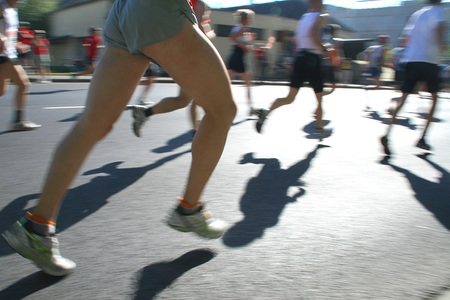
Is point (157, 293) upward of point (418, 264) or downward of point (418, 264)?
upward

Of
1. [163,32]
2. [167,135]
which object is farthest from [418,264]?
[167,135]

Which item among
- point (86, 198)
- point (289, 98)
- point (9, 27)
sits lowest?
point (86, 198)

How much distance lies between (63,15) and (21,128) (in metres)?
36.9

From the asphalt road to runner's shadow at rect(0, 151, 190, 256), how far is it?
12 mm

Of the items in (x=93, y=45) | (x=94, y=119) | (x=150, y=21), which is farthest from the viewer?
(x=93, y=45)

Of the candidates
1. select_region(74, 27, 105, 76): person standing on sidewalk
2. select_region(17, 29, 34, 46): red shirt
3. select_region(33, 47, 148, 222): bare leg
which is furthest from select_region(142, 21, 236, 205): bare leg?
select_region(74, 27, 105, 76): person standing on sidewalk

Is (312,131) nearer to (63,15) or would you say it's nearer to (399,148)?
(399,148)

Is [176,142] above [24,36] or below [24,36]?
below

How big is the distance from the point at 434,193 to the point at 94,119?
8.84 ft

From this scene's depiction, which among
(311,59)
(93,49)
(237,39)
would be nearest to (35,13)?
(93,49)

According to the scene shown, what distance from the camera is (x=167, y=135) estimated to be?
16.9 ft

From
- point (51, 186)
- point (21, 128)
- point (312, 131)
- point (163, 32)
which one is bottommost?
point (312, 131)

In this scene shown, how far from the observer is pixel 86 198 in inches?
108

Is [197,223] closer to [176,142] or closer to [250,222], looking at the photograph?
[250,222]
